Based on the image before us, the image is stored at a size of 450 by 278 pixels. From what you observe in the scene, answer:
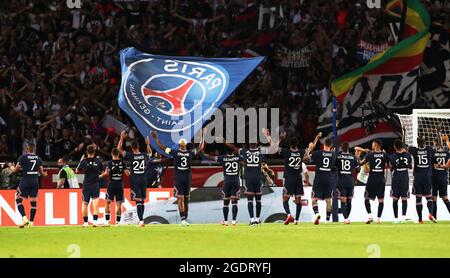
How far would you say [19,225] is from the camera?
30141 millimetres

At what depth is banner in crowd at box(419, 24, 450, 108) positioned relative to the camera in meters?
36.0

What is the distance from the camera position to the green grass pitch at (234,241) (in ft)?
67.9

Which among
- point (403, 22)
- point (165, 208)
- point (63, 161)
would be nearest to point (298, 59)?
point (403, 22)

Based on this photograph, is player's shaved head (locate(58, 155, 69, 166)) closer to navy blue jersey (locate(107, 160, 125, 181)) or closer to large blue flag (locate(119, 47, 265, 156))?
large blue flag (locate(119, 47, 265, 156))

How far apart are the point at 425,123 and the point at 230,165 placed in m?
7.77

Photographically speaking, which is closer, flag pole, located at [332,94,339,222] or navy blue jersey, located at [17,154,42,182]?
Answer: navy blue jersey, located at [17,154,42,182]

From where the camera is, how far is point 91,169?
28.6 meters

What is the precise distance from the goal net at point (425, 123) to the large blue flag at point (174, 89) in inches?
183

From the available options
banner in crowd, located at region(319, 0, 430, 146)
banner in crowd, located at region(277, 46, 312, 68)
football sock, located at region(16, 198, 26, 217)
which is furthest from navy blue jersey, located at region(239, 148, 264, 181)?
banner in crowd, located at region(277, 46, 312, 68)

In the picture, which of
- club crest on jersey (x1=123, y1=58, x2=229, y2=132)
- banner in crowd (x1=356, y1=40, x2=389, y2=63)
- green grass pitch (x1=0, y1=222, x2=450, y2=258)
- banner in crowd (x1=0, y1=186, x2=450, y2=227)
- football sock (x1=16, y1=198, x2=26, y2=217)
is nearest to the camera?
green grass pitch (x1=0, y1=222, x2=450, y2=258)

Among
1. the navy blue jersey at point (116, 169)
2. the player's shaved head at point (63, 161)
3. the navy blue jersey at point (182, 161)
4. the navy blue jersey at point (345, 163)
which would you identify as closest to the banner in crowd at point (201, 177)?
the player's shaved head at point (63, 161)

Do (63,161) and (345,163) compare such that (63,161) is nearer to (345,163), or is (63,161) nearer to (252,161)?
(252,161)

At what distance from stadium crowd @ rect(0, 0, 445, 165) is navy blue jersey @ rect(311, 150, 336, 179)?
18.5 ft

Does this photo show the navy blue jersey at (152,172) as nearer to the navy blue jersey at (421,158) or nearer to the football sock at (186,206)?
the football sock at (186,206)
